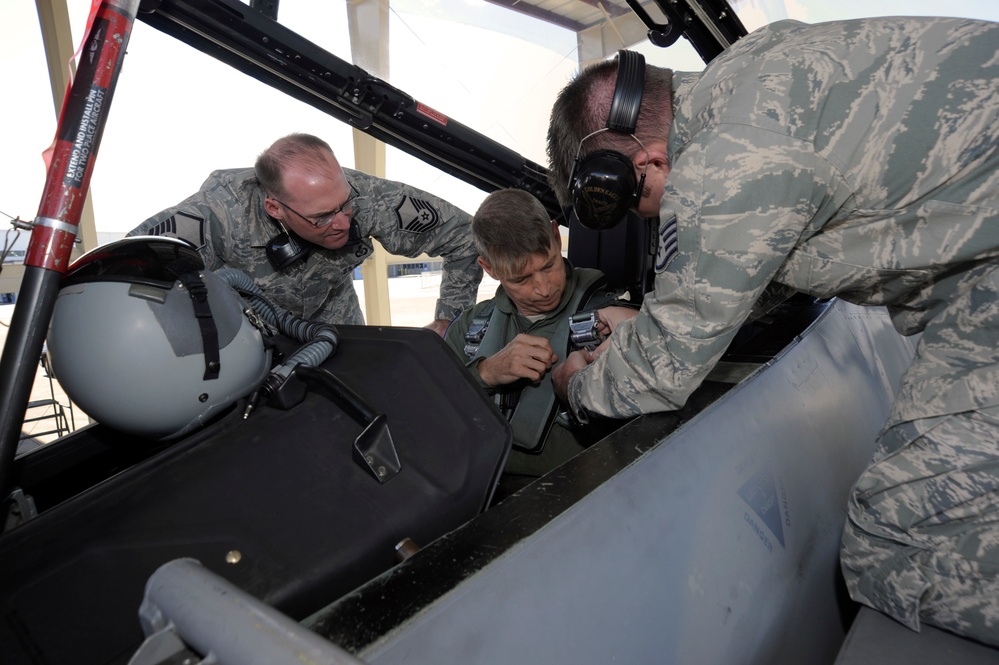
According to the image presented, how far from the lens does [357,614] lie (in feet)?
1.44

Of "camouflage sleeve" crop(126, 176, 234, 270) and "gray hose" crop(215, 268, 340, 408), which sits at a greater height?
"camouflage sleeve" crop(126, 176, 234, 270)

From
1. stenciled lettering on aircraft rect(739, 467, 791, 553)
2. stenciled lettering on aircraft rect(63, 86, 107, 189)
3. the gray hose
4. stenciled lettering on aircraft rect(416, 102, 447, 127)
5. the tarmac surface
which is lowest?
the tarmac surface

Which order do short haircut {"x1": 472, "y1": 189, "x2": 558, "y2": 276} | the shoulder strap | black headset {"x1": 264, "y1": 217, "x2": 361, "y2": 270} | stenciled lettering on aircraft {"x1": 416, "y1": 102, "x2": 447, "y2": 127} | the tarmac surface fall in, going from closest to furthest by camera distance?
1. the shoulder strap
2. short haircut {"x1": 472, "y1": 189, "x2": 558, "y2": 276}
3. black headset {"x1": 264, "y1": 217, "x2": 361, "y2": 270}
4. stenciled lettering on aircraft {"x1": 416, "y1": 102, "x2": 447, "y2": 127}
5. the tarmac surface

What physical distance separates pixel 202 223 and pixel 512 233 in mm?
1043

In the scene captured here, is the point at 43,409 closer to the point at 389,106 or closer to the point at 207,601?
the point at 389,106

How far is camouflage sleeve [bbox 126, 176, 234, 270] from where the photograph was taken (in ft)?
5.46

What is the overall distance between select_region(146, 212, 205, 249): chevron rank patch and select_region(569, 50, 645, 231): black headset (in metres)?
1.32

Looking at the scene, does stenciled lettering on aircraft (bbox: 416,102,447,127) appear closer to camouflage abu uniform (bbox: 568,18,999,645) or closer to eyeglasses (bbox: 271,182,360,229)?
eyeglasses (bbox: 271,182,360,229)

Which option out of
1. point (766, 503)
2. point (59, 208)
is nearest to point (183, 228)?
point (59, 208)

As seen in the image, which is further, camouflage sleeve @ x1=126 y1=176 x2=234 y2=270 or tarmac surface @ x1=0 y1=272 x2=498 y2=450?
tarmac surface @ x1=0 y1=272 x2=498 y2=450

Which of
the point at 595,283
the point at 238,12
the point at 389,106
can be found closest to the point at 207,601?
the point at 595,283

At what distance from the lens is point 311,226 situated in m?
1.79

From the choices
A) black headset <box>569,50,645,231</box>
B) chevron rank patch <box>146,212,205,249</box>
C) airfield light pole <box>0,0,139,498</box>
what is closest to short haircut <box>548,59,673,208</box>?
black headset <box>569,50,645,231</box>

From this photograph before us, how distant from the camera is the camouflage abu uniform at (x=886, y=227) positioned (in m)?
0.70
